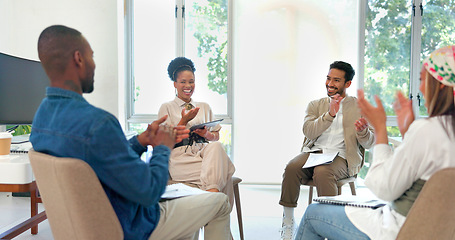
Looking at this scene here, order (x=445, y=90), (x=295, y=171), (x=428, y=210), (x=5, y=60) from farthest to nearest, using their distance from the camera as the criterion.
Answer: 1. (x=295, y=171)
2. (x=5, y=60)
3. (x=445, y=90)
4. (x=428, y=210)

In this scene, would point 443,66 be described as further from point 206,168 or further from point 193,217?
point 206,168

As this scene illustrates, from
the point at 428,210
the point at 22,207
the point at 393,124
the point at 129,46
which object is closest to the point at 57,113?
the point at 428,210

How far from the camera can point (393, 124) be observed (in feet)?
14.0

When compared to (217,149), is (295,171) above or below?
below

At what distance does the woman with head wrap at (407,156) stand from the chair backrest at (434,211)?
106mm

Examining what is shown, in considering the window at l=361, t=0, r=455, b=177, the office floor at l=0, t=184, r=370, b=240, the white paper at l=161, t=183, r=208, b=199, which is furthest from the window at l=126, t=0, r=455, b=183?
the white paper at l=161, t=183, r=208, b=199

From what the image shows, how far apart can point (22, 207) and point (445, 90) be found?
11.6 feet

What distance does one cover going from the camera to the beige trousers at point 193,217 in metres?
1.57

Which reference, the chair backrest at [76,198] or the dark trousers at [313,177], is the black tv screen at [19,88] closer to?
the chair backrest at [76,198]

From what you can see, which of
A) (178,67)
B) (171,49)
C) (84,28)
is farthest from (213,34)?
(178,67)

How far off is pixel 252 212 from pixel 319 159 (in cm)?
99

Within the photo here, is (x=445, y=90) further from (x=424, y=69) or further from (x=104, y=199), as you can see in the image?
(x=104, y=199)

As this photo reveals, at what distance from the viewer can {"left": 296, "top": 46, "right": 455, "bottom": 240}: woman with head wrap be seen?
1.28 meters

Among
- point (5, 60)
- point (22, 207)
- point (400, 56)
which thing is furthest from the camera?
point (400, 56)
